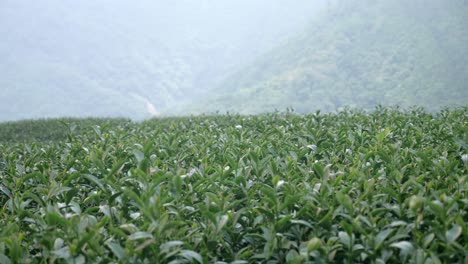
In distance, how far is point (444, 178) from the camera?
7.46 ft

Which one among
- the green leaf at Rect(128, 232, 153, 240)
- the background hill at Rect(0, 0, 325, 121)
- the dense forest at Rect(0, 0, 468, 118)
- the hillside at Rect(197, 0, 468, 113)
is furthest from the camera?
the background hill at Rect(0, 0, 325, 121)

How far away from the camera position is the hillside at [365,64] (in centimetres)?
4222

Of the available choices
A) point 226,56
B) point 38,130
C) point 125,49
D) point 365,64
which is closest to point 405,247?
point 38,130

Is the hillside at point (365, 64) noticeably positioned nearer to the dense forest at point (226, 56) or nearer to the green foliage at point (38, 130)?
the dense forest at point (226, 56)

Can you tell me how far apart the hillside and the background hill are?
56.6 feet

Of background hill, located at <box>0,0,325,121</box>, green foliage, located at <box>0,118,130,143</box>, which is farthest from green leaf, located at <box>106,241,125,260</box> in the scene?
background hill, located at <box>0,0,325,121</box>

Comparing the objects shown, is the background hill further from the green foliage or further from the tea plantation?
the tea plantation

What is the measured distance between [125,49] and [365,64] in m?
49.4

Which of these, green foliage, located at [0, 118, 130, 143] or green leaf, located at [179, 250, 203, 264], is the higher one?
green leaf, located at [179, 250, 203, 264]

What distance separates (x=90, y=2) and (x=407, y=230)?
10078 centimetres

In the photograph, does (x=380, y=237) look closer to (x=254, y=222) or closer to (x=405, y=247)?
(x=405, y=247)

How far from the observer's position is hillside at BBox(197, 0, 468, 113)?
139 ft

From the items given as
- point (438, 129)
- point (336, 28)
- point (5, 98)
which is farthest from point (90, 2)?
point (438, 129)

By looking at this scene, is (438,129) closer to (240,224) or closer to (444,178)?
(444,178)
